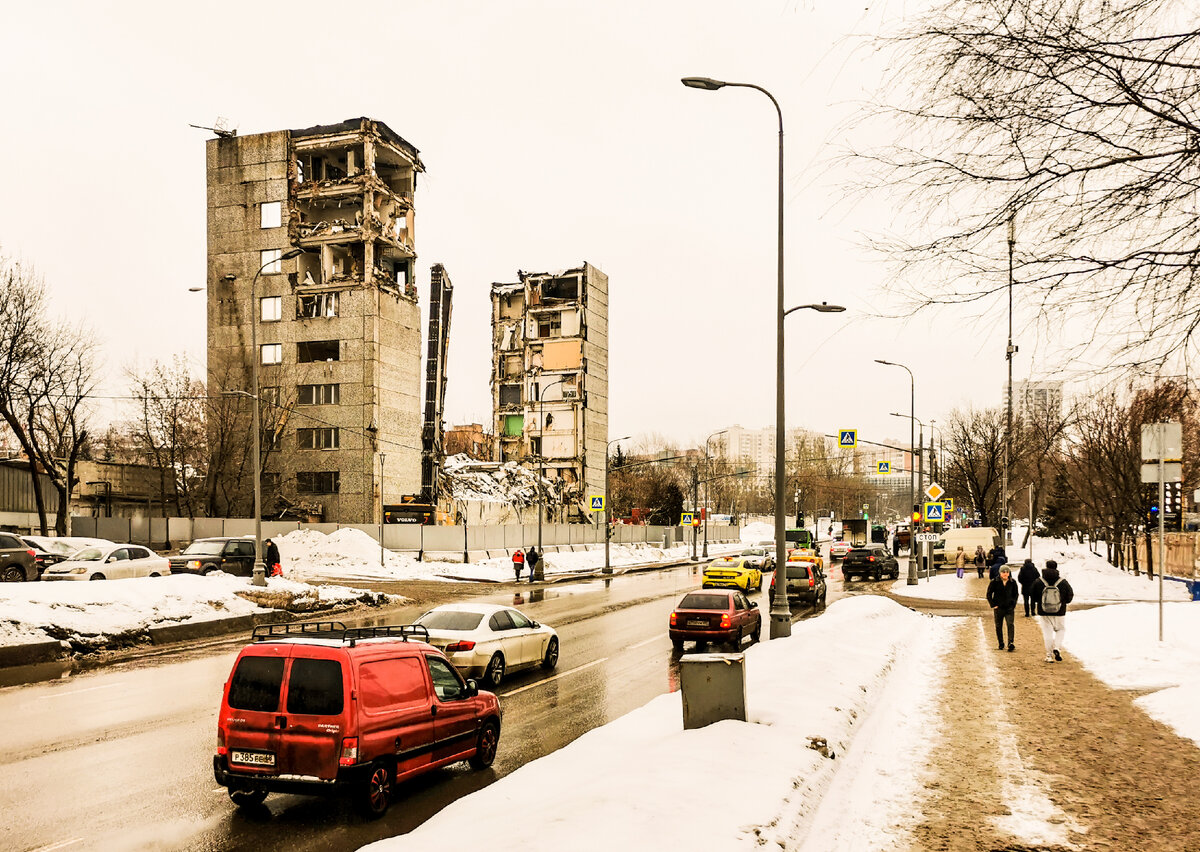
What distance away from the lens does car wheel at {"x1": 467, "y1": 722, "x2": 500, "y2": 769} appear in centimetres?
1052

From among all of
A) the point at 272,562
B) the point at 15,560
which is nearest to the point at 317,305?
the point at 272,562

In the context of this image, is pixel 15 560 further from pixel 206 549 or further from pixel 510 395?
pixel 510 395

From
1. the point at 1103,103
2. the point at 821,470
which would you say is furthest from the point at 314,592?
the point at 821,470

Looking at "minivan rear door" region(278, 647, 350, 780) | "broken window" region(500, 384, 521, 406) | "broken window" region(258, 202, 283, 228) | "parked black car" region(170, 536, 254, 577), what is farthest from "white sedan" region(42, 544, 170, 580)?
"broken window" region(500, 384, 521, 406)

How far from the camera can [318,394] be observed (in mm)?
61906

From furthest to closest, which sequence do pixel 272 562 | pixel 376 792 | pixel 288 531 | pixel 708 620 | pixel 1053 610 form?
pixel 288 531, pixel 272 562, pixel 708 620, pixel 1053 610, pixel 376 792

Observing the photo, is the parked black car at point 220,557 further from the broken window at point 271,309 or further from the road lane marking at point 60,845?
the broken window at point 271,309

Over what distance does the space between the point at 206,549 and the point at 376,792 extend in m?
29.6

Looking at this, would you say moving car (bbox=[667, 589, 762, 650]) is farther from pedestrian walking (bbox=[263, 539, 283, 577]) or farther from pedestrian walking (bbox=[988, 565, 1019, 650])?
pedestrian walking (bbox=[263, 539, 283, 577])

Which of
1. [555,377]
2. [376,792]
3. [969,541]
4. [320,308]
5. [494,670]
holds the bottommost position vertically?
[969,541]

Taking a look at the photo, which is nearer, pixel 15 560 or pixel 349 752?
pixel 349 752

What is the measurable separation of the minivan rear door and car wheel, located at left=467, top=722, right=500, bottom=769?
2.45 m

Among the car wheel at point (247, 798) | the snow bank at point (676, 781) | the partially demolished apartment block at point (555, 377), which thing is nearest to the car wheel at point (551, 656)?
the snow bank at point (676, 781)

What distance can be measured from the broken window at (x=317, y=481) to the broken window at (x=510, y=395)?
25808 mm
